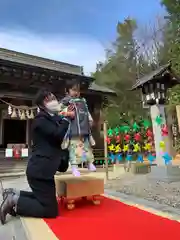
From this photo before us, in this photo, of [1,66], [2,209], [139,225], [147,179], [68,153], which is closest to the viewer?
[139,225]

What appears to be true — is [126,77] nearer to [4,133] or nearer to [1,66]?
[4,133]

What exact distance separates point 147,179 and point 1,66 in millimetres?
7003

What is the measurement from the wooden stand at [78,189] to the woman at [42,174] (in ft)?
1.29

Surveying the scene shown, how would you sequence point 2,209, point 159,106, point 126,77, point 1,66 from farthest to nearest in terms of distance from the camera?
point 126,77 < point 1,66 < point 159,106 < point 2,209

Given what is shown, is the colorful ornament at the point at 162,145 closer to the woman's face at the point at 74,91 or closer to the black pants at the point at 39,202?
the woman's face at the point at 74,91

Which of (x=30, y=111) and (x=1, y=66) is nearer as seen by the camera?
(x=1, y=66)

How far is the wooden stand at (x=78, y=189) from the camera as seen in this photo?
11.6 ft

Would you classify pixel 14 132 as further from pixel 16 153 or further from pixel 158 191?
pixel 158 191

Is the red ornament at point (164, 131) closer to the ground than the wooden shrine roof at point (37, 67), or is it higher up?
closer to the ground


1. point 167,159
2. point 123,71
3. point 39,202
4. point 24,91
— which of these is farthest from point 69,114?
point 123,71

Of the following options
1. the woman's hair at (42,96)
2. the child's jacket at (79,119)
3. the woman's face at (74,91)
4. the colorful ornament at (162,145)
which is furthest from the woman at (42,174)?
the colorful ornament at (162,145)

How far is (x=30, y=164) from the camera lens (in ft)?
10.5

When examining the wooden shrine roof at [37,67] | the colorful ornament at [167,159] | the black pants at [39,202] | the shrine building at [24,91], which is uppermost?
the wooden shrine roof at [37,67]

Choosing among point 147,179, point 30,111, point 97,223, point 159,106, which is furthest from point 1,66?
point 97,223
